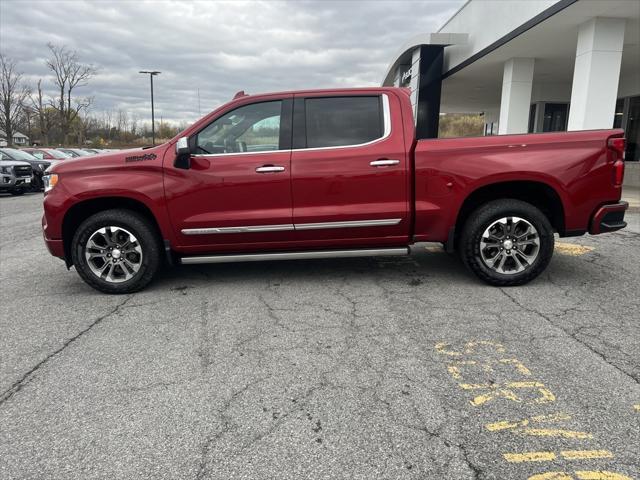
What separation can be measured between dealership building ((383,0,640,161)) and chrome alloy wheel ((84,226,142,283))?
9.48 meters

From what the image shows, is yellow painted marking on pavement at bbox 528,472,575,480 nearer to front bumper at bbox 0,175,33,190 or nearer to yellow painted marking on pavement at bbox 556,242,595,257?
yellow painted marking on pavement at bbox 556,242,595,257

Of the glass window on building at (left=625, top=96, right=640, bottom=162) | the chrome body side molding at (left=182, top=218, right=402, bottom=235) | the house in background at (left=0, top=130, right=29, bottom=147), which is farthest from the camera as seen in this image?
the house in background at (left=0, top=130, right=29, bottom=147)

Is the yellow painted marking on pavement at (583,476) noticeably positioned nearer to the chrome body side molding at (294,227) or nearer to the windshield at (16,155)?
the chrome body side molding at (294,227)

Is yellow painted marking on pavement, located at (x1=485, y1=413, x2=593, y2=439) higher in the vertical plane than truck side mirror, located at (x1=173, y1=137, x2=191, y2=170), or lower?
lower

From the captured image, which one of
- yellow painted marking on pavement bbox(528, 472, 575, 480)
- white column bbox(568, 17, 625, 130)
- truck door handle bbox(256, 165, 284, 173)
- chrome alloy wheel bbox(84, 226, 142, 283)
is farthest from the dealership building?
yellow painted marking on pavement bbox(528, 472, 575, 480)

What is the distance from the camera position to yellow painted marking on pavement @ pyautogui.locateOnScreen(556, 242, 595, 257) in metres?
6.34

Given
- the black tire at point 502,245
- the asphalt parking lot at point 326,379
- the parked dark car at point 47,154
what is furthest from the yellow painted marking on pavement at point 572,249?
the parked dark car at point 47,154

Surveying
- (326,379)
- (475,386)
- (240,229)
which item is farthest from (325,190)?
(475,386)

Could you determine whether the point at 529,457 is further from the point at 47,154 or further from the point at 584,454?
the point at 47,154

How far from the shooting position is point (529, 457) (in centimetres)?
228

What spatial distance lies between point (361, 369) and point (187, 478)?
1363mm

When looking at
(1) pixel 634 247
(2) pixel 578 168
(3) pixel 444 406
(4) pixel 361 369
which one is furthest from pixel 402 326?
(1) pixel 634 247

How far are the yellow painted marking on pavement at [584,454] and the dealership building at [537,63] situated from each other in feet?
31.8

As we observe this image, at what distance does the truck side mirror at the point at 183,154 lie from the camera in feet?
15.2
